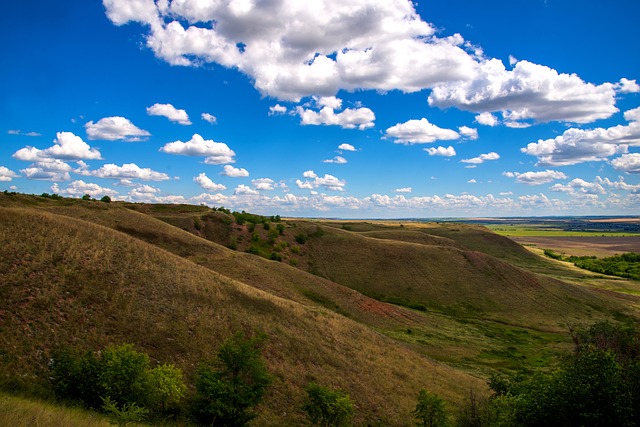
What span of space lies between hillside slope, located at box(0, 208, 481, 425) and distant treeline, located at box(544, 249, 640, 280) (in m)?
156

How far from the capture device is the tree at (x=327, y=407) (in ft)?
75.2

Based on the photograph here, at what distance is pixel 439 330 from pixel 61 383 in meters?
63.3

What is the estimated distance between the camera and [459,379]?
42.5m

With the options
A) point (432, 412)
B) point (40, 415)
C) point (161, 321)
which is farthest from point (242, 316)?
point (40, 415)

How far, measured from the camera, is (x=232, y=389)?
2028 centimetres

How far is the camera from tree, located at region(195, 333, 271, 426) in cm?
1995

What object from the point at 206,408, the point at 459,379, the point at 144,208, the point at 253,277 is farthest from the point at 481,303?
the point at 144,208

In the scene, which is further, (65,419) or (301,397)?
(301,397)

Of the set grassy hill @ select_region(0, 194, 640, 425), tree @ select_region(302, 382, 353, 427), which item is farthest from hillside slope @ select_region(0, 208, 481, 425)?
→ tree @ select_region(302, 382, 353, 427)

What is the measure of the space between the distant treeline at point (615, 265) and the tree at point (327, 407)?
6961 inches

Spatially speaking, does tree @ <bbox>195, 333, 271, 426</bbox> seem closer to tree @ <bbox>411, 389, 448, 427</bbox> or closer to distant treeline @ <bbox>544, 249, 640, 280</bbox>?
tree @ <bbox>411, 389, 448, 427</bbox>

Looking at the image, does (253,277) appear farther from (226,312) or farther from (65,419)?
(65,419)

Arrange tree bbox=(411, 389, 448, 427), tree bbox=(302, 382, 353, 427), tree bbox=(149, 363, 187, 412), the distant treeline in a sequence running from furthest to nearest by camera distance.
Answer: the distant treeline → tree bbox=(411, 389, 448, 427) → tree bbox=(302, 382, 353, 427) → tree bbox=(149, 363, 187, 412)

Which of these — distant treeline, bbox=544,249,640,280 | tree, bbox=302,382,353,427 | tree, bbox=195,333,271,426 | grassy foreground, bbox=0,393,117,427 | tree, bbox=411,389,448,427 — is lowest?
distant treeline, bbox=544,249,640,280
